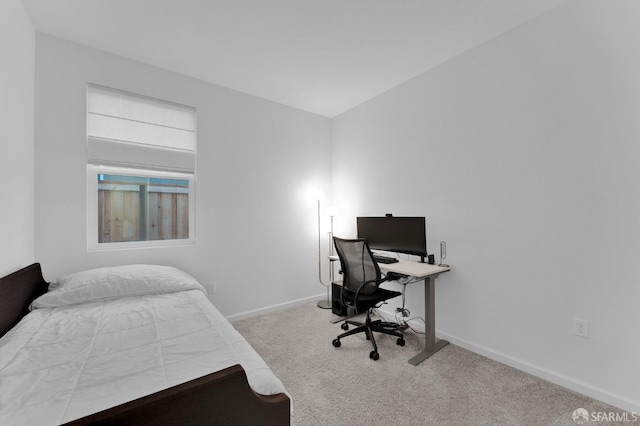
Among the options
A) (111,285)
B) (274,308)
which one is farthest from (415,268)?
(111,285)

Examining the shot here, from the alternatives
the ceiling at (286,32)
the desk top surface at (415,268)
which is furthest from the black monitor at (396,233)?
the ceiling at (286,32)

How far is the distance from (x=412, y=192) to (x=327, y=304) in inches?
75.0

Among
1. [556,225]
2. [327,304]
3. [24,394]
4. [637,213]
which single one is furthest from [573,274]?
[24,394]

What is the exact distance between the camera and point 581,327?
1919mm

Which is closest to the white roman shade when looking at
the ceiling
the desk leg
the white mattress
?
the ceiling

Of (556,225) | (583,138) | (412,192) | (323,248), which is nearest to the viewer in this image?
(583,138)

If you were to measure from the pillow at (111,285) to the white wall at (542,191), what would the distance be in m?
2.52

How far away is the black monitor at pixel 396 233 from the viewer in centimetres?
277

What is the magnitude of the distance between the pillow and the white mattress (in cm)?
8

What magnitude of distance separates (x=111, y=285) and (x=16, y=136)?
1221 millimetres

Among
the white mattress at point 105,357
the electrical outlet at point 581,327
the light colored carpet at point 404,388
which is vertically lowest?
the light colored carpet at point 404,388

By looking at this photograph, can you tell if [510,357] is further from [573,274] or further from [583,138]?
[583,138]

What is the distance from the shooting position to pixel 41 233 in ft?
7.41

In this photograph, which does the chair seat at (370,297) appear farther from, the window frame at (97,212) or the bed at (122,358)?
the window frame at (97,212)
